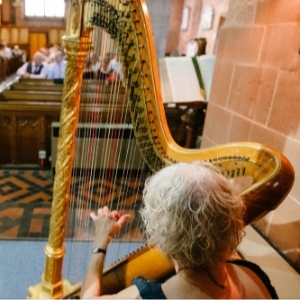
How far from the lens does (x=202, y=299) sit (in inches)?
34.1

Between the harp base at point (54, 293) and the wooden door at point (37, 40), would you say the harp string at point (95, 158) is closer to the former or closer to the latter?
the harp base at point (54, 293)

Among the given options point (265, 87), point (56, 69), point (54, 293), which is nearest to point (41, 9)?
point (56, 69)

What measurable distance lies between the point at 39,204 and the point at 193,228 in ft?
9.66

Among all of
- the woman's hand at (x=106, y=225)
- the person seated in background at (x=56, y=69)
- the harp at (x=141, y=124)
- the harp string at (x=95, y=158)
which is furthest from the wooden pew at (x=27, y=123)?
the person seated in background at (x=56, y=69)

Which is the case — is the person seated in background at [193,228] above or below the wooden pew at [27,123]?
above

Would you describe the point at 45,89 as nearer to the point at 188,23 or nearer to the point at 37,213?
the point at 37,213

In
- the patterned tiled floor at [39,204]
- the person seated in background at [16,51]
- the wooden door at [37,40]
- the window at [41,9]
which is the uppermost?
the window at [41,9]

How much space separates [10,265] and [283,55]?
2292mm

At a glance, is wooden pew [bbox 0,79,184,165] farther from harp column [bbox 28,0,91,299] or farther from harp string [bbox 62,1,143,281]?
harp column [bbox 28,0,91,299]

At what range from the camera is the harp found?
1030 mm

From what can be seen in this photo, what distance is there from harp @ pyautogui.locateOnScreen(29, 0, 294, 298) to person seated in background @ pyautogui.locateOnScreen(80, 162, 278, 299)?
20 centimetres

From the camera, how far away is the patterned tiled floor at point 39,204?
292 cm

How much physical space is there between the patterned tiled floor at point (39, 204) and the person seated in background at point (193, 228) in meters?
1.60

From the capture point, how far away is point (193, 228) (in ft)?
2.66
